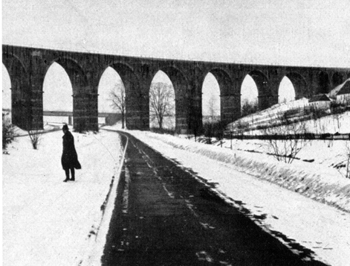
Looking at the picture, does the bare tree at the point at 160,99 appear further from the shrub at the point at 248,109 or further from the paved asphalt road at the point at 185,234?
the paved asphalt road at the point at 185,234

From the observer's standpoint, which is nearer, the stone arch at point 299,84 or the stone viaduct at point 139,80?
the stone viaduct at point 139,80

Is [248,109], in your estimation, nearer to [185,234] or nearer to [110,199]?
[110,199]

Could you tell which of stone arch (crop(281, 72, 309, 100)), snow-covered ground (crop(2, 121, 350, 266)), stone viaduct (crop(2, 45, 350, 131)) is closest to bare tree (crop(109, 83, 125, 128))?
stone viaduct (crop(2, 45, 350, 131))

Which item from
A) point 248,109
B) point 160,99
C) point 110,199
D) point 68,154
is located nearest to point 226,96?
point 248,109

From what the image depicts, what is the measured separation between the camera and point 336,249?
14.8 feet

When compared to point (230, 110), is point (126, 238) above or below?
below

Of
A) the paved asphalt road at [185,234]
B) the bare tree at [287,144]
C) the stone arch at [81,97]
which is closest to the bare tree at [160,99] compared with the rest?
the stone arch at [81,97]

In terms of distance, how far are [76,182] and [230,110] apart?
177ft

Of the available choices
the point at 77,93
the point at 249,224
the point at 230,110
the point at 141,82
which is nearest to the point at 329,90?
the point at 230,110

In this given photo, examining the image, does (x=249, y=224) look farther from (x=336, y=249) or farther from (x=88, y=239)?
(x=88, y=239)

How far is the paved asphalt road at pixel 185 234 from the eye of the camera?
4180mm

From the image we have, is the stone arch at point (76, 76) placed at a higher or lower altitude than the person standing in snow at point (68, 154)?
higher

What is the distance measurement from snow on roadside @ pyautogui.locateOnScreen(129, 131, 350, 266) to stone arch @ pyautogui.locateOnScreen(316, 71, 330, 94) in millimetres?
61996

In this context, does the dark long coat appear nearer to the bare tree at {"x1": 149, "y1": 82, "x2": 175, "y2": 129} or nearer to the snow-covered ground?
the snow-covered ground
